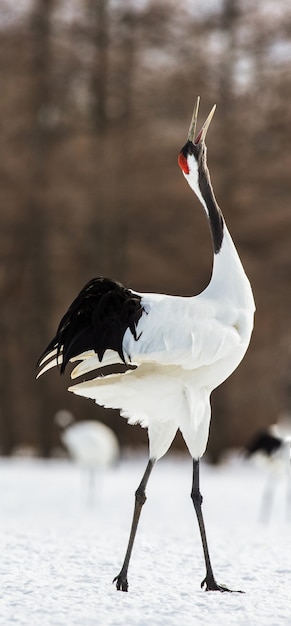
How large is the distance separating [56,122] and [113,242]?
249 cm

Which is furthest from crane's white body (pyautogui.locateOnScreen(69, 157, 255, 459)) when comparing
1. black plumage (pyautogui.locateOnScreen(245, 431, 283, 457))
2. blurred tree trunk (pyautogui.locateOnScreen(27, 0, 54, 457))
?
blurred tree trunk (pyautogui.locateOnScreen(27, 0, 54, 457))

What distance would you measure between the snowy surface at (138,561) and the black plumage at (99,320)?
967 millimetres

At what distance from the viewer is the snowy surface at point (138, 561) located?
3.51m

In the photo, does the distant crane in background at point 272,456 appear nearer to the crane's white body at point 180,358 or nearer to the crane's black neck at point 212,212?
the crane's black neck at point 212,212

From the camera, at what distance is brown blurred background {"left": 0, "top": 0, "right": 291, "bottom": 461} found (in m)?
17.4

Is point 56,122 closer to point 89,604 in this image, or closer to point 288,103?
point 288,103

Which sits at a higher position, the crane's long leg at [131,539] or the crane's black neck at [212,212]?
the crane's black neck at [212,212]

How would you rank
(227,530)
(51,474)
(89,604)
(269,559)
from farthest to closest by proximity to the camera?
(51,474)
(227,530)
(269,559)
(89,604)

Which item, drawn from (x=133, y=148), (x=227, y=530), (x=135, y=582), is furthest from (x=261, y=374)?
(x=135, y=582)

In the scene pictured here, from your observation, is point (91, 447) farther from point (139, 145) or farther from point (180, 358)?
point (139, 145)

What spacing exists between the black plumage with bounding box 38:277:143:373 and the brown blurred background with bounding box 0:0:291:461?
13.1 meters

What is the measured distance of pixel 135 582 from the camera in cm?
427

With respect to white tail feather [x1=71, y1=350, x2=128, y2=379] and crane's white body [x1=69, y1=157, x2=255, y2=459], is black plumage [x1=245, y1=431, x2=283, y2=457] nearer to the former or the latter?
crane's white body [x1=69, y1=157, x2=255, y2=459]

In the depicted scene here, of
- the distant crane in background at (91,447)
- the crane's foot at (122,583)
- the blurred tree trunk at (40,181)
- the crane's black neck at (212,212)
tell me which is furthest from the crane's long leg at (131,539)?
the blurred tree trunk at (40,181)
